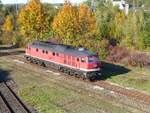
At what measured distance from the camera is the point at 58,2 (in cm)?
11800

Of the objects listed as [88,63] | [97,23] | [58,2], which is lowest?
[88,63]

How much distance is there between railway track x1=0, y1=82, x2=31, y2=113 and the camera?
26.4m

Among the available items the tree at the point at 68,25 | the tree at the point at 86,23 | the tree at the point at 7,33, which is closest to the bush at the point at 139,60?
the tree at the point at 86,23

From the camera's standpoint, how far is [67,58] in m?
37.9

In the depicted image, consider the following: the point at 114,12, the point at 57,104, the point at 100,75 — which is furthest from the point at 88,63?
the point at 114,12

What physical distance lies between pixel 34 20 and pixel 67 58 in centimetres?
2278

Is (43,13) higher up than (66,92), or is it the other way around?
(43,13)

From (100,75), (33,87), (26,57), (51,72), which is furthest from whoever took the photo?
(26,57)

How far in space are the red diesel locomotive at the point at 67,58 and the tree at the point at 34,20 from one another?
12612mm

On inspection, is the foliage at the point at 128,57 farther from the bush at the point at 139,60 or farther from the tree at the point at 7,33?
the tree at the point at 7,33

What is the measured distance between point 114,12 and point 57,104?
44253mm

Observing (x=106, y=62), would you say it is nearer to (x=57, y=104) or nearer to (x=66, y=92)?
(x=66, y=92)

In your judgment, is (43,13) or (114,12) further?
(114,12)

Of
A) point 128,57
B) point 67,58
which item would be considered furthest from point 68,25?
point 67,58
